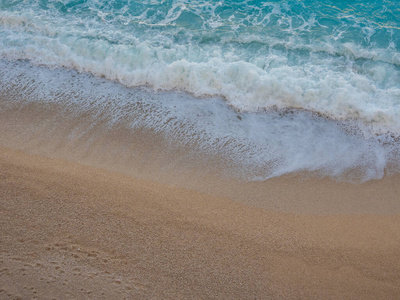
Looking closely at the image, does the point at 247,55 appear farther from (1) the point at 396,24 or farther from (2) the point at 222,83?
(1) the point at 396,24

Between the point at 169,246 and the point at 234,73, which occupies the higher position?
the point at 234,73

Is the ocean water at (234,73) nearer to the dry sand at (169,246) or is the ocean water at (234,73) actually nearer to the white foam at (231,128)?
the white foam at (231,128)

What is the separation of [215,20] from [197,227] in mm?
6218

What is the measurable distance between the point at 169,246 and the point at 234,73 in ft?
13.8

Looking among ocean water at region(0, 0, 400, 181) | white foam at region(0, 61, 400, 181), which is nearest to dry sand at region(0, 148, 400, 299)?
white foam at region(0, 61, 400, 181)

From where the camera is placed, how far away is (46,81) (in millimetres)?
7117

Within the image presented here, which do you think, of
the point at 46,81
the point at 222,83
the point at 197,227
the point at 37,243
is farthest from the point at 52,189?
the point at 222,83

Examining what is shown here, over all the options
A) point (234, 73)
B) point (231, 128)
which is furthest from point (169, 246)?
point (234, 73)

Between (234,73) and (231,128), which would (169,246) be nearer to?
(231,128)

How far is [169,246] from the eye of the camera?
432cm

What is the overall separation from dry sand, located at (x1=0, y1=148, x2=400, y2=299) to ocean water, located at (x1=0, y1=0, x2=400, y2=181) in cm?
113

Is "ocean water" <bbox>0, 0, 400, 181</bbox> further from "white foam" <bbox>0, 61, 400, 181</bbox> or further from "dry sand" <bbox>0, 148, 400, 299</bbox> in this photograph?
"dry sand" <bbox>0, 148, 400, 299</bbox>

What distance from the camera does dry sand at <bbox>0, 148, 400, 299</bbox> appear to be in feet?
13.0

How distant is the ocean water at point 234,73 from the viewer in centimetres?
608
